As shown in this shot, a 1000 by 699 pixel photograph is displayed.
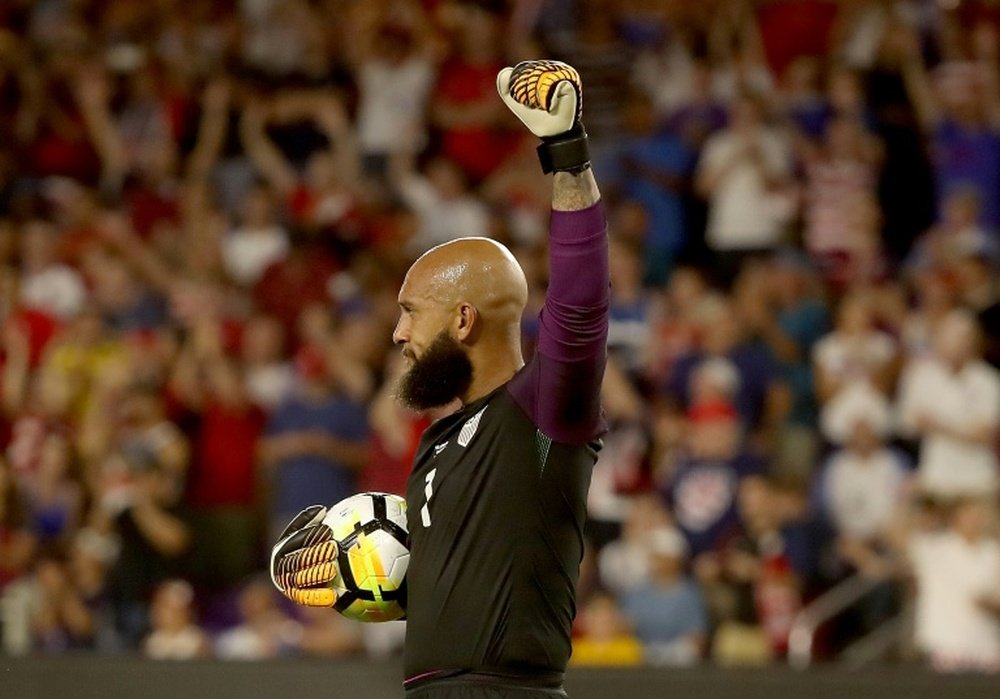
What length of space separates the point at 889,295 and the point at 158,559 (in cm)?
423

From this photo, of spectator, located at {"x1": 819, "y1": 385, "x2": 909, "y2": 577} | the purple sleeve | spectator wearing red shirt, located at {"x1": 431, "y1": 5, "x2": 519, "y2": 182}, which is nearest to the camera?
the purple sleeve

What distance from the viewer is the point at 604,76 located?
1164 cm

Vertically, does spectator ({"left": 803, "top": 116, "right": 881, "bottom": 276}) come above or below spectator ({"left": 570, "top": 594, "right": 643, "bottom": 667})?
above

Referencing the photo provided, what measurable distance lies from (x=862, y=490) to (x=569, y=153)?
565 centimetres

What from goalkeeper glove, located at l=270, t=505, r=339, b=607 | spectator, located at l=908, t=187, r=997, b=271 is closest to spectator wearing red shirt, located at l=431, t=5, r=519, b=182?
spectator, located at l=908, t=187, r=997, b=271

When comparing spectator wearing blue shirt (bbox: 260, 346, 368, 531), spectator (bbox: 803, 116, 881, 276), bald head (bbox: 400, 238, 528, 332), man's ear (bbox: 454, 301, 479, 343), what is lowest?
man's ear (bbox: 454, 301, 479, 343)

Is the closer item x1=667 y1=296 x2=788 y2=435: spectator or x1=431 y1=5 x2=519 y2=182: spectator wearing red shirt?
x1=667 y1=296 x2=788 y2=435: spectator

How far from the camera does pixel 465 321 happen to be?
149 inches

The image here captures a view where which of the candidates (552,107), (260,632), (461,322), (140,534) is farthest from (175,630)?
(552,107)

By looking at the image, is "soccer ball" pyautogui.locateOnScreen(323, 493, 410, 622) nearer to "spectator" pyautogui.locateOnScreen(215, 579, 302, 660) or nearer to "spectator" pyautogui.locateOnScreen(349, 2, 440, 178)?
"spectator" pyautogui.locateOnScreen(215, 579, 302, 660)

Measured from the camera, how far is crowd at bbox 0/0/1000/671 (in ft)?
28.5

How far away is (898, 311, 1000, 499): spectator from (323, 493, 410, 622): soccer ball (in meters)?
5.09

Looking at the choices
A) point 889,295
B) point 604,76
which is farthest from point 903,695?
point 604,76

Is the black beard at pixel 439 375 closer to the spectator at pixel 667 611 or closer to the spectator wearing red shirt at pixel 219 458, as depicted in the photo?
the spectator at pixel 667 611
